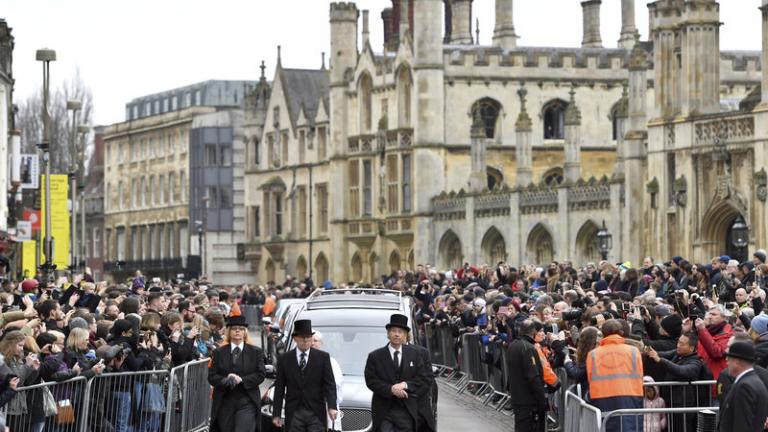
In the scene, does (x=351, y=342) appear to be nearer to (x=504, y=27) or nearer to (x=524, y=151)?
(x=524, y=151)

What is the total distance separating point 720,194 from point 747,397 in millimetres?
35445

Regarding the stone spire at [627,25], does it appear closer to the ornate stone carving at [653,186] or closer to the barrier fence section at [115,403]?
the ornate stone carving at [653,186]

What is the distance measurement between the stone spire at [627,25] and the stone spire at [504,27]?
15.9 ft

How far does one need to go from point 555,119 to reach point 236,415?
5549 cm

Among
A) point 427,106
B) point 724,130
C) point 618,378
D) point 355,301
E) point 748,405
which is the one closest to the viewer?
point 748,405

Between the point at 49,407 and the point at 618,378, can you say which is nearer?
the point at 618,378

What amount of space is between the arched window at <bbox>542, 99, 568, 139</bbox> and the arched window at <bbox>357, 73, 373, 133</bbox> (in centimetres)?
721

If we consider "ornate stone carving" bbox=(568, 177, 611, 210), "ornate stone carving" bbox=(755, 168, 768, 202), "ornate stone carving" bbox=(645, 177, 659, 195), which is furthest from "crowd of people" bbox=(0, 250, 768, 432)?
"ornate stone carving" bbox=(568, 177, 611, 210)

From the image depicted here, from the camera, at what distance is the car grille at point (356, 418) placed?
19922 mm

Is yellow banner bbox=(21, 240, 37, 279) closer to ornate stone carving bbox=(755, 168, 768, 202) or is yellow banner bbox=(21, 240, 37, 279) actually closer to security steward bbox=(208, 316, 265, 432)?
ornate stone carving bbox=(755, 168, 768, 202)

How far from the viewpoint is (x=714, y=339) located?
1766 cm

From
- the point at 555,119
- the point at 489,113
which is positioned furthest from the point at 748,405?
the point at 555,119

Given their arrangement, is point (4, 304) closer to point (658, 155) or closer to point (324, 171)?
point (658, 155)

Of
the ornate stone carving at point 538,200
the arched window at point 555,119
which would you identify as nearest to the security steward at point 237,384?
the ornate stone carving at point 538,200
